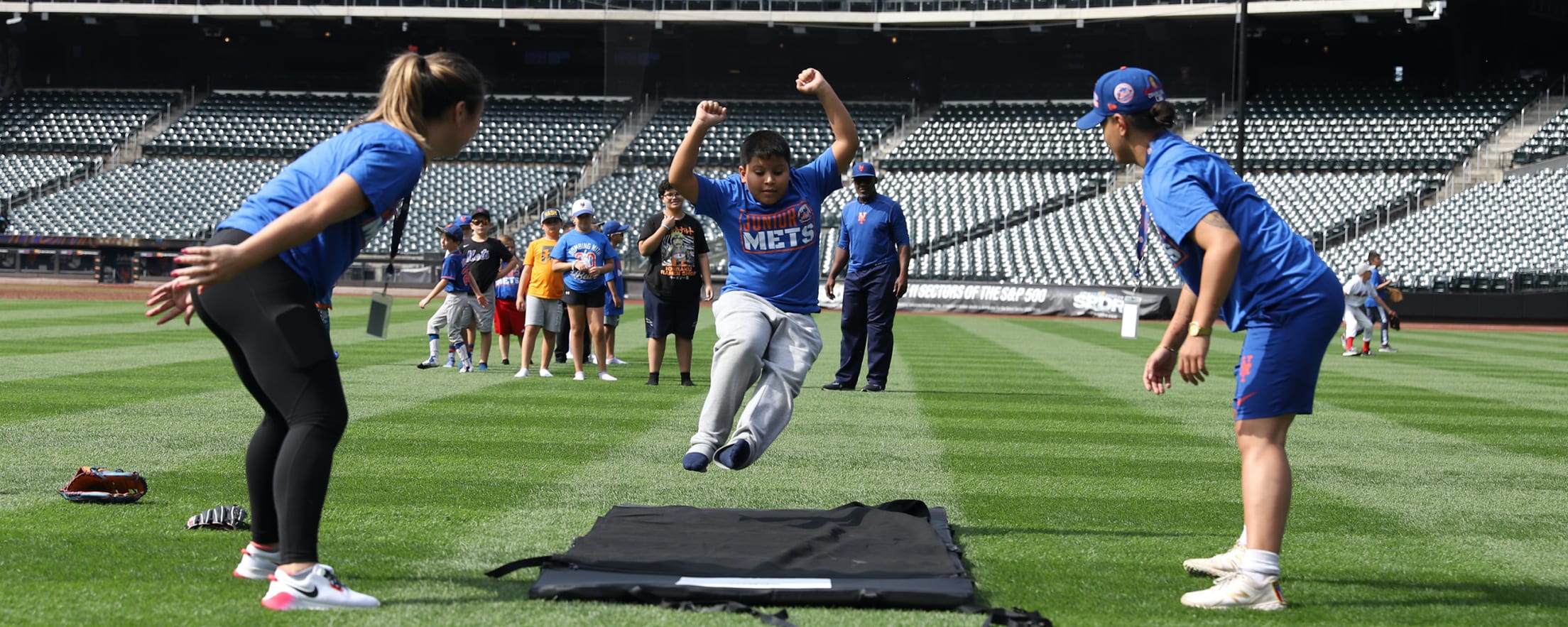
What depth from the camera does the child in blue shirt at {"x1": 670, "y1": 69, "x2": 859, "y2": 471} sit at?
6.08 meters

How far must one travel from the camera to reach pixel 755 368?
6.24 m

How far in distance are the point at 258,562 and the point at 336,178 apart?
133cm

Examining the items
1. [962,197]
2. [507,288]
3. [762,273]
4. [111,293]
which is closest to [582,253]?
[507,288]

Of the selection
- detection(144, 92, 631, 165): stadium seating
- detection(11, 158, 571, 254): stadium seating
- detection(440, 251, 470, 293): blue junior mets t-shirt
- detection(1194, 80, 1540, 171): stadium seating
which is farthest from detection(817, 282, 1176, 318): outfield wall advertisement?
detection(144, 92, 631, 165): stadium seating

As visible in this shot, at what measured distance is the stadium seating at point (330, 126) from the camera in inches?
2039

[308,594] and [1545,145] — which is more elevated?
[1545,145]

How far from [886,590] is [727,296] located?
7.28 feet

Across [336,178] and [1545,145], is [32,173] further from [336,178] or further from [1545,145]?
[336,178]

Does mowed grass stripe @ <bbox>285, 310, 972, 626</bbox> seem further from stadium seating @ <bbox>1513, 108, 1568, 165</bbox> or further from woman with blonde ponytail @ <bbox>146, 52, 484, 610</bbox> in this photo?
stadium seating @ <bbox>1513, 108, 1568, 165</bbox>

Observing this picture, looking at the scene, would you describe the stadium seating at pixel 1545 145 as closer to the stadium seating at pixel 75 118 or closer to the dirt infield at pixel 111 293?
the dirt infield at pixel 111 293

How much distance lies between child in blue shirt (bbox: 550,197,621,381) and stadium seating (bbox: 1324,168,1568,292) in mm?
25107

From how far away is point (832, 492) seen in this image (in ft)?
22.6

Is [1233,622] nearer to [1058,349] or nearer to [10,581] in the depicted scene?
[10,581]

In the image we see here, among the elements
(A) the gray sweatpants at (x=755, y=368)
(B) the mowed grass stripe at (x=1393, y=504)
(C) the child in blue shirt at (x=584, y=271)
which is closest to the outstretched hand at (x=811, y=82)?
(A) the gray sweatpants at (x=755, y=368)
